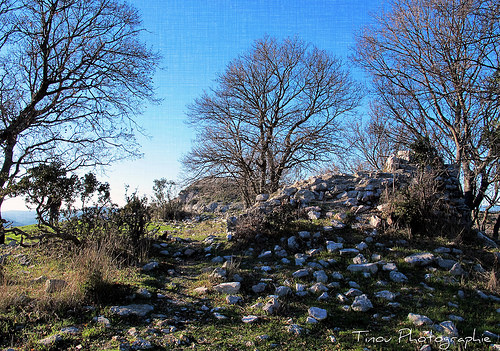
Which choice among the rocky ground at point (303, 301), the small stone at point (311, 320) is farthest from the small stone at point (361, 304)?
the small stone at point (311, 320)

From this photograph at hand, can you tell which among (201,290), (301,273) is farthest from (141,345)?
(301,273)

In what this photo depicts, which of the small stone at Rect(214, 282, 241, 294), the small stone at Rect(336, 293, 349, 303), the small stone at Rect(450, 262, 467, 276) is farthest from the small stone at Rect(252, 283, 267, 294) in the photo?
the small stone at Rect(450, 262, 467, 276)

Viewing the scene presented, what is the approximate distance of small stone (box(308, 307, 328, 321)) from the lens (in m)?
4.05

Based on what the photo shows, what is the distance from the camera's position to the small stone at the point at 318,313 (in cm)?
405

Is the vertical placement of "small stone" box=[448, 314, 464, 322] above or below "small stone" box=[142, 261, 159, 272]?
below

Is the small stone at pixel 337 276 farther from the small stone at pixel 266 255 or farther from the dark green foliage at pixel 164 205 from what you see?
the dark green foliage at pixel 164 205

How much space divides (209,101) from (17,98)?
8307 millimetres

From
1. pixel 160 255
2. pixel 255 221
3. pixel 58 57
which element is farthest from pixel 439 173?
pixel 58 57

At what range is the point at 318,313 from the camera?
4125 millimetres

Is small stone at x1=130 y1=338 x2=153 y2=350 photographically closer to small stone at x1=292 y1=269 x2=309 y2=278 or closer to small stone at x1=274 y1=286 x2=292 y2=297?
small stone at x1=274 y1=286 x2=292 y2=297

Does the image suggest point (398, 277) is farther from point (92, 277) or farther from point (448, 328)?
point (92, 277)


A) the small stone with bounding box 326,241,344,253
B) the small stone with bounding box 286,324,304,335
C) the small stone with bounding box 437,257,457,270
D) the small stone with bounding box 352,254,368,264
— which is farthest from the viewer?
the small stone with bounding box 326,241,344,253

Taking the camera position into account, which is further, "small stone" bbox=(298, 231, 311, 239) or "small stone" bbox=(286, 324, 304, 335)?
"small stone" bbox=(298, 231, 311, 239)

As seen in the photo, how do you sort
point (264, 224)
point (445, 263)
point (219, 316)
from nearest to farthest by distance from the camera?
point (219, 316), point (445, 263), point (264, 224)
